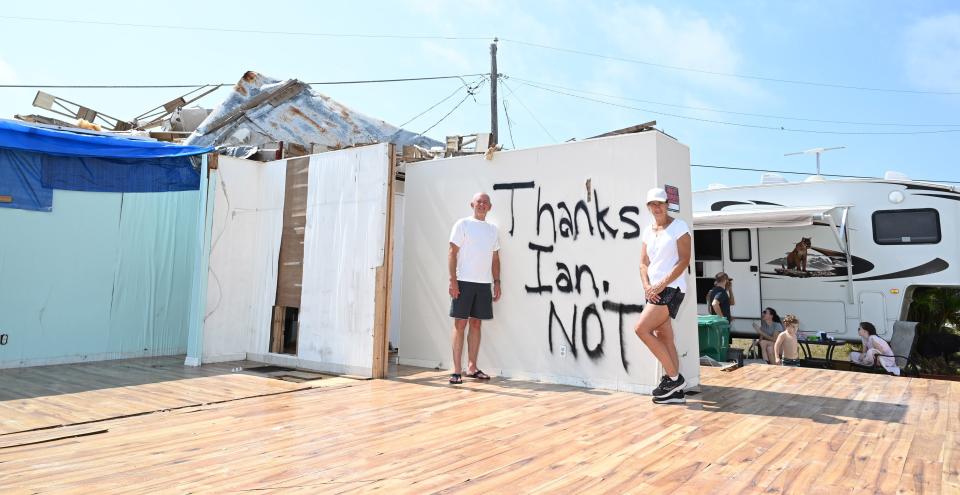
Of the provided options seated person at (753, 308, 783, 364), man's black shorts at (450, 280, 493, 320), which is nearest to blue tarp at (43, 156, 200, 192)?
man's black shorts at (450, 280, 493, 320)

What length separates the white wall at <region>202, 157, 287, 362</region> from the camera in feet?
20.7

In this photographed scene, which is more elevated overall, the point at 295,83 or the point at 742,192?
the point at 295,83

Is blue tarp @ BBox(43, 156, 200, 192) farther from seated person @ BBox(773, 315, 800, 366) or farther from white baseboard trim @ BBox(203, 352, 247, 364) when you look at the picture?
seated person @ BBox(773, 315, 800, 366)

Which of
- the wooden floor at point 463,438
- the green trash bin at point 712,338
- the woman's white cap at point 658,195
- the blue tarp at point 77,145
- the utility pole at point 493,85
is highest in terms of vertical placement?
the utility pole at point 493,85

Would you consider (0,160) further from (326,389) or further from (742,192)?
(742,192)

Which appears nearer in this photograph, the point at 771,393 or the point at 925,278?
the point at 771,393

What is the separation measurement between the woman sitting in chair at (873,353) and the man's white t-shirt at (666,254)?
463 centimetres

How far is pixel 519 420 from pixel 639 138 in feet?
8.54

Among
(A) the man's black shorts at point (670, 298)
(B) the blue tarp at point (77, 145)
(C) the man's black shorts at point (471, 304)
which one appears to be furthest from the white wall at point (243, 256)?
(A) the man's black shorts at point (670, 298)

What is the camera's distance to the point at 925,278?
841 cm

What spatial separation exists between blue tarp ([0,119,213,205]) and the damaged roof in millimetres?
1720

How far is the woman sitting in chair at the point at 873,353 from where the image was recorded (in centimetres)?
734

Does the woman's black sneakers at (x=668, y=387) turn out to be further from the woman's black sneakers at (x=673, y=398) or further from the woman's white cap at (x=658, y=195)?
the woman's white cap at (x=658, y=195)

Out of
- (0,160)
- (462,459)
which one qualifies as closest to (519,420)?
(462,459)
